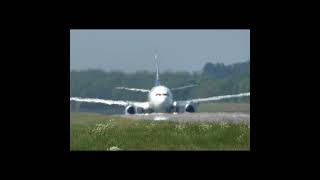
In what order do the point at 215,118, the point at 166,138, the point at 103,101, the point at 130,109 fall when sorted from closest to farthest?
1. the point at 166,138
2. the point at 215,118
3. the point at 103,101
4. the point at 130,109

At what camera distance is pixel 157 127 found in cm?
2020

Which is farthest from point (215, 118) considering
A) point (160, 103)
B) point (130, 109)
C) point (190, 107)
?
point (130, 109)

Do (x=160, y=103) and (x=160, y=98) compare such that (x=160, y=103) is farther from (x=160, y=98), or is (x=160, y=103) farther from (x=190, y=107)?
(x=190, y=107)

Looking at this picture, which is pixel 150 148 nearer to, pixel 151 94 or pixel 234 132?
pixel 234 132

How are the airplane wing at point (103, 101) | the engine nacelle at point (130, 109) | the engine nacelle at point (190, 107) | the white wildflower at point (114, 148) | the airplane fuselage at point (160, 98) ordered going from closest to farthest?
the white wildflower at point (114, 148) → the airplane wing at point (103, 101) → the airplane fuselage at point (160, 98) → the engine nacelle at point (130, 109) → the engine nacelle at point (190, 107)

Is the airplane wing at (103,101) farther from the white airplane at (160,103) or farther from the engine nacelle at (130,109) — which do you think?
the engine nacelle at (130,109)

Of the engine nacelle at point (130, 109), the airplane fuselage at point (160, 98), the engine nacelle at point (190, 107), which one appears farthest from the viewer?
the engine nacelle at point (190, 107)

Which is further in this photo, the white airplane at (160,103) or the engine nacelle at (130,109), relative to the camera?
the engine nacelle at (130,109)

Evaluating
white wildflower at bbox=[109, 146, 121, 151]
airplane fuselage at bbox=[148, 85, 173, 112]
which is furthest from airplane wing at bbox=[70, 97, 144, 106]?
white wildflower at bbox=[109, 146, 121, 151]

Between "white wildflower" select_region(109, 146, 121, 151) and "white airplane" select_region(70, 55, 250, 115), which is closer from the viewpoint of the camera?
"white wildflower" select_region(109, 146, 121, 151)

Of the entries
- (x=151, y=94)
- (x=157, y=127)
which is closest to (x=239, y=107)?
(x=151, y=94)

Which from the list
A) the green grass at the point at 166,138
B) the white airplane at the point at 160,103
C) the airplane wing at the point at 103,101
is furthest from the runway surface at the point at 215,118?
the white airplane at the point at 160,103

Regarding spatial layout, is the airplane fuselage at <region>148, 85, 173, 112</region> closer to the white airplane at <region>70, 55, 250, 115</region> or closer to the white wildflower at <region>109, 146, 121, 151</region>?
the white airplane at <region>70, 55, 250, 115</region>

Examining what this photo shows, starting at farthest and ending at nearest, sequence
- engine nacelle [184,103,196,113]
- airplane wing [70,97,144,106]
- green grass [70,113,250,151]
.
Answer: engine nacelle [184,103,196,113]
airplane wing [70,97,144,106]
green grass [70,113,250,151]
